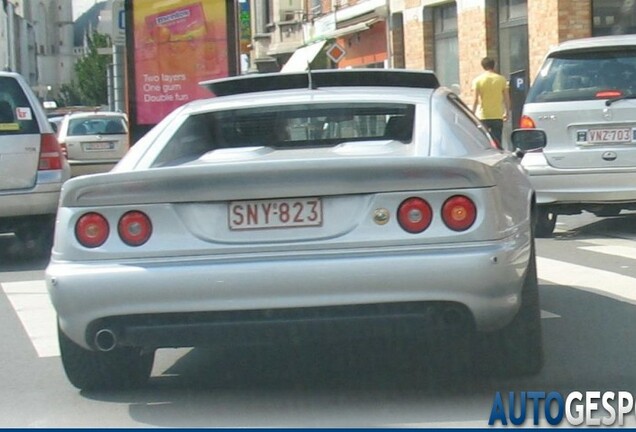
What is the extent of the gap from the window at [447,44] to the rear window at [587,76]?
16933mm

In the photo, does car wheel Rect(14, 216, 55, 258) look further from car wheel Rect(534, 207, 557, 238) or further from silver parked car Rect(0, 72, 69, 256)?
car wheel Rect(534, 207, 557, 238)

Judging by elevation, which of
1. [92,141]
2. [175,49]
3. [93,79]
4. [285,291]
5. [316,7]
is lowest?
[285,291]

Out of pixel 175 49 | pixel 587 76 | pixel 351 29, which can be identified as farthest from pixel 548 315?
pixel 351 29

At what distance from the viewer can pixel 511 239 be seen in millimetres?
5578

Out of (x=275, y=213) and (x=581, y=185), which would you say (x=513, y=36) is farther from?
(x=275, y=213)

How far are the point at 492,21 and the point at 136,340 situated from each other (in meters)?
22.0

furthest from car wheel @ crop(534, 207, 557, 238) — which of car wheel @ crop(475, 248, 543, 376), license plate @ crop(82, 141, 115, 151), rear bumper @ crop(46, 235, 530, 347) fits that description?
Answer: license plate @ crop(82, 141, 115, 151)

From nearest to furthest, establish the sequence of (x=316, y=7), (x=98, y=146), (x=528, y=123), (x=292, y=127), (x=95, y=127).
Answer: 1. (x=292, y=127)
2. (x=528, y=123)
3. (x=98, y=146)
4. (x=95, y=127)
5. (x=316, y=7)

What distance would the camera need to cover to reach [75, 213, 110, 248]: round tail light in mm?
5531

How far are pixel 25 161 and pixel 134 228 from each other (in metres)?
6.49

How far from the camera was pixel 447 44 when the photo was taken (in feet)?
98.0

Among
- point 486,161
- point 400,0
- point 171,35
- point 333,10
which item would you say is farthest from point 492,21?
point 486,161

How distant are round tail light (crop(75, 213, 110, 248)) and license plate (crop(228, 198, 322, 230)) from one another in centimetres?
54

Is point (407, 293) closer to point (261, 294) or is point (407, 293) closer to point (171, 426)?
point (261, 294)
